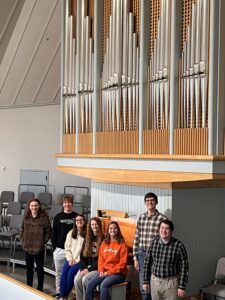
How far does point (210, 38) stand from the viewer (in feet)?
20.7

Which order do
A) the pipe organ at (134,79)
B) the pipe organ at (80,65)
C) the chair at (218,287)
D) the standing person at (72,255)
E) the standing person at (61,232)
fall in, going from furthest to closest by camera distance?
the pipe organ at (80,65) < the standing person at (61,232) < the standing person at (72,255) < the chair at (218,287) < the pipe organ at (134,79)

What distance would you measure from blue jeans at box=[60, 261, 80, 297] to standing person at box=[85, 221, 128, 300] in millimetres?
593

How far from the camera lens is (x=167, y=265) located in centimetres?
633

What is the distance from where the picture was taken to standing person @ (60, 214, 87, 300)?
7.72 metres

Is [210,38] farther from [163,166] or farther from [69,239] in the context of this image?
[69,239]

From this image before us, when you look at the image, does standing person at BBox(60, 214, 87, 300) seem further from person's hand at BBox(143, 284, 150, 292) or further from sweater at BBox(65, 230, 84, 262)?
person's hand at BBox(143, 284, 150, 292)

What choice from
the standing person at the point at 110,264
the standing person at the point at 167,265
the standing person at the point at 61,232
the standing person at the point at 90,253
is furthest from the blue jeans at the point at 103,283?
the standing person at the point at 61,232

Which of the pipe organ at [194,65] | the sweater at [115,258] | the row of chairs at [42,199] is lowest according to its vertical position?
the sweater at [115,258]

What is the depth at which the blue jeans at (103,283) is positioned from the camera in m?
7.03

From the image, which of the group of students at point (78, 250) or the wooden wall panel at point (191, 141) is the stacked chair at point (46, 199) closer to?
the group of students at point (78, 250)

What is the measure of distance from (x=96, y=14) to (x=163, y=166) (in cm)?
301

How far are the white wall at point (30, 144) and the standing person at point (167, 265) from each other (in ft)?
25.4

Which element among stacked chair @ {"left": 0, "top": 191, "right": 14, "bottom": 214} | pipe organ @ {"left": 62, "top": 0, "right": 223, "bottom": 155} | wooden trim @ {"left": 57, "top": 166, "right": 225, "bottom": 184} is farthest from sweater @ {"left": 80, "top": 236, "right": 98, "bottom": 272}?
stacked chair @ {"left": 0, "top": 191, "right": 14, "bottom": 214}

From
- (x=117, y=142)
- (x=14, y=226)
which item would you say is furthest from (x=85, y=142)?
(x=14, y=226)
